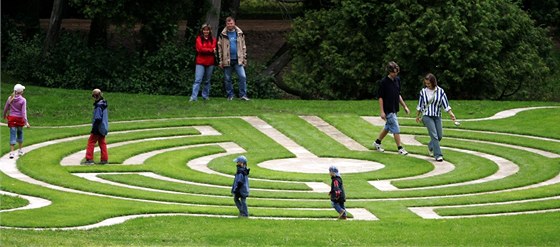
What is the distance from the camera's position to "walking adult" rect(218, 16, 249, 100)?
41594mm

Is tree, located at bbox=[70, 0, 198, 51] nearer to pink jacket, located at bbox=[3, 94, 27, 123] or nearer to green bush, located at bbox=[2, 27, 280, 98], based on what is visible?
→ green bush, located at bbox=[2, 27, 280, 98]

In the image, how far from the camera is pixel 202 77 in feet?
138

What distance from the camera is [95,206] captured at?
26.8 meters

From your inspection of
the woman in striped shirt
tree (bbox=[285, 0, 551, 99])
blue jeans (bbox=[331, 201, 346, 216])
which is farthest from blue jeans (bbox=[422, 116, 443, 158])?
tree (bbox=[285, 0, 551, 99])

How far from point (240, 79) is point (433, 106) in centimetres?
1097

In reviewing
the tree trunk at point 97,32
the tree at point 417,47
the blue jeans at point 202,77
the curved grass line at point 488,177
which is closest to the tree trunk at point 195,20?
the tree trunk at point 97,32

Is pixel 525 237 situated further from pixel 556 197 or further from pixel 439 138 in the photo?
pixel 439 138

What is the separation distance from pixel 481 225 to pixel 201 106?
17.5m

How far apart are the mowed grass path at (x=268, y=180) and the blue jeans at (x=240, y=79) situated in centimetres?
51

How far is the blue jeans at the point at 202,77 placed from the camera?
41688mm

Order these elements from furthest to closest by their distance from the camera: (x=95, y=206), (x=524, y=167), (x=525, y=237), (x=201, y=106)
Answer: (x=201, y=106)
(x=524, y=167)
(x=95, y=206)
(x=525, y=237)

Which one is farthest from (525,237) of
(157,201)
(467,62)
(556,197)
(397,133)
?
(467,62)

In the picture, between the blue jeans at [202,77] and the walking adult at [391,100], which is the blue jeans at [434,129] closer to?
the walking adult at [391,100]

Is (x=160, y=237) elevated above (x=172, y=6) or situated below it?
below
